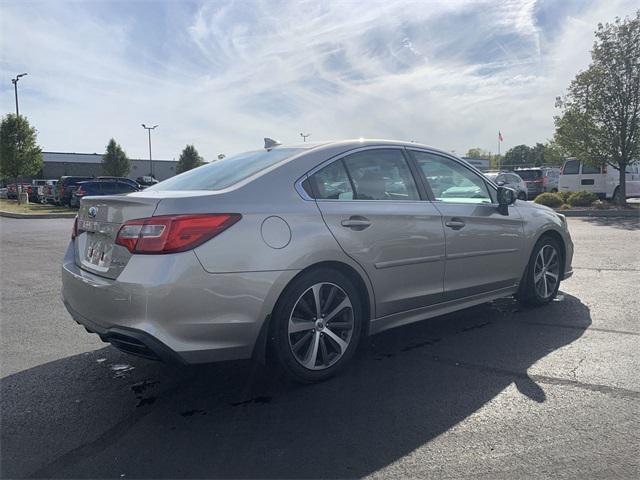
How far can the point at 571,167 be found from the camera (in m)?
21.1

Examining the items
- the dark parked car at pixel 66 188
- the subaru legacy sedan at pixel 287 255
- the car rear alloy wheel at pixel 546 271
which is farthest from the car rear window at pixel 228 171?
the dark parked car at pixel 66 188

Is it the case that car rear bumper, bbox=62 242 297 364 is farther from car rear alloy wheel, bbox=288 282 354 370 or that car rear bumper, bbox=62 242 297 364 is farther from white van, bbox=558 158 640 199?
white van, bbox=558 158 640 199

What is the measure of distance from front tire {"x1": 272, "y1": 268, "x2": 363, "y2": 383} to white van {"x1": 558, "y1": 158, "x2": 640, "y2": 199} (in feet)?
61.7

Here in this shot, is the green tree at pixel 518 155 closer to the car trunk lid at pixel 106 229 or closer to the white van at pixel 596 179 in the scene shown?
the white van at pixel 596 179

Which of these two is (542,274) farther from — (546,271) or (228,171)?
(228,171)

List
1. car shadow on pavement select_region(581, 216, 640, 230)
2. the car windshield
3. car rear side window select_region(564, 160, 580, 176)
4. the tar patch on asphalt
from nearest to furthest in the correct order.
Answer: the tar patch on asphalt → car shadow on pavement select_region(581, 216, 640, 230) → car rear side window select_region(564, 160, 580, 176) → the car windshield

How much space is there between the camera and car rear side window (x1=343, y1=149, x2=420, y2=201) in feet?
12.8

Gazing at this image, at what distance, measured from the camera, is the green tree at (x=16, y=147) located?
32906 millimetres

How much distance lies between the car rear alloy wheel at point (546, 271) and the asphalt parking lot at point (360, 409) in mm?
550

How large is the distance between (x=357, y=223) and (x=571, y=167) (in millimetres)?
20221

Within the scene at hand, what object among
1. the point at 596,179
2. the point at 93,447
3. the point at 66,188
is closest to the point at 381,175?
the point at 93,447

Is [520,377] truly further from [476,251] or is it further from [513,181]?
[513,181]

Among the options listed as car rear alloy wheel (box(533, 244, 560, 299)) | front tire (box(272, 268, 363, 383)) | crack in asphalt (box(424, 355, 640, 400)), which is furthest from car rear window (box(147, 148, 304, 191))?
car rear alloy wheel (box(533, 244, 560, 299))

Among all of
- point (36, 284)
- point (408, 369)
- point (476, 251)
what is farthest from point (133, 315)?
point (36, 284)
